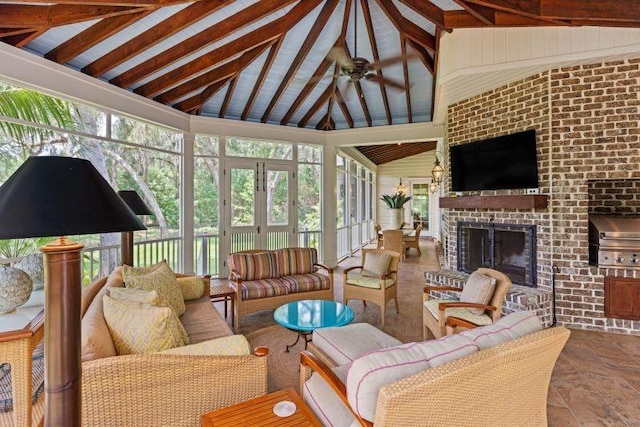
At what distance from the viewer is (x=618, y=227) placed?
3695 millimetres

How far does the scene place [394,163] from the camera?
13984 millimetres

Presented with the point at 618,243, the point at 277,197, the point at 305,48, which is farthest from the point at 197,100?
the point at 618,243

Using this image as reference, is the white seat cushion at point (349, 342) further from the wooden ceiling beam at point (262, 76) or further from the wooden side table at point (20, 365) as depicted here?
the wooden ceiling beam at point (262, 76)

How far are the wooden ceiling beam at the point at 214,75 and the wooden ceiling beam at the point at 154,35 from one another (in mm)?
842

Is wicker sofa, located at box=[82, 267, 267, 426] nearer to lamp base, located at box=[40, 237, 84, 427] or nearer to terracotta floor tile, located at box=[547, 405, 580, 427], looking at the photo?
lamp base, located at box=[40, 237, 84, 427]

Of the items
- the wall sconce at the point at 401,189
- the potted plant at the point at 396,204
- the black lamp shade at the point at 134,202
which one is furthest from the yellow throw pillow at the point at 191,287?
the wall sconce at the point at 401,189

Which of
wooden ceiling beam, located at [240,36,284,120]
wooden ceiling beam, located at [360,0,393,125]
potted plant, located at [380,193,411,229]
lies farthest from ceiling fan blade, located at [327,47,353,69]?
potted plant, located at [380,193,411,229]

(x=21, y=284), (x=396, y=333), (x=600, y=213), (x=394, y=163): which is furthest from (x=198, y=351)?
(x=394, y=163)

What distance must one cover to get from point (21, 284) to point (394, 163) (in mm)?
13171

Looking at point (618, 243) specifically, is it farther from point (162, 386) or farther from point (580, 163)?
point (162, 386)

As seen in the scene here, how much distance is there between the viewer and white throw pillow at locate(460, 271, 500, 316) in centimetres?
303

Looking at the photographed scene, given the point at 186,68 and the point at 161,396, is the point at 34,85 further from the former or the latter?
the point at 161,396

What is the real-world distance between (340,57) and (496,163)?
2.55 meters

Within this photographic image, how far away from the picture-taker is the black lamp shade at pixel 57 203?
103cm
